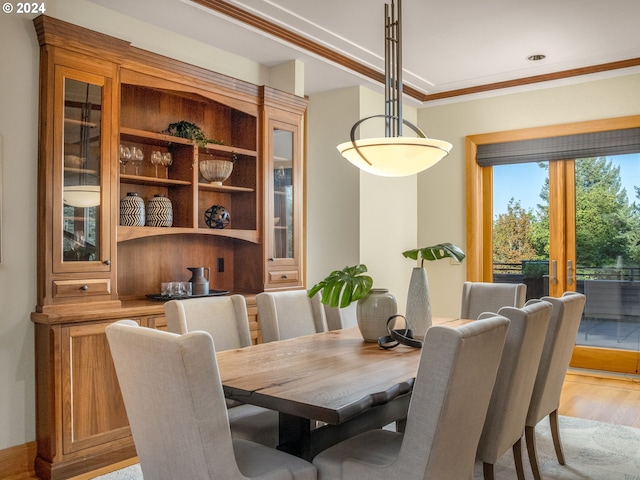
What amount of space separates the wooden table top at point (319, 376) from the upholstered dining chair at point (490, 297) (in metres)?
1.44

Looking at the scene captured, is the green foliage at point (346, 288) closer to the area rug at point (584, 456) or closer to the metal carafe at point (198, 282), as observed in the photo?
the area rug at point (584, 456)

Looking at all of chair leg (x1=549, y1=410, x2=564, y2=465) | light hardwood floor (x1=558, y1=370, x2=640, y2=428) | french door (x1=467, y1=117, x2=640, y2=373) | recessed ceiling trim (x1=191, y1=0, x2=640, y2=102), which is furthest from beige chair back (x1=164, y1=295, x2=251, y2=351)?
french door (x1=467, y1=117, x2=640, y2=373)

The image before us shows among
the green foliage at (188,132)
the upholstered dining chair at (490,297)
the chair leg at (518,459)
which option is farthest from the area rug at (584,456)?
the green foliage at (188,132)

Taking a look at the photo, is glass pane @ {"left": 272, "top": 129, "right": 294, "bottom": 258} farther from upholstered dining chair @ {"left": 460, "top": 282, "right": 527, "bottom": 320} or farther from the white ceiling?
upholstered dining chair @ {"left": 460, "top": 282, "right": 527, "bottom": 320}

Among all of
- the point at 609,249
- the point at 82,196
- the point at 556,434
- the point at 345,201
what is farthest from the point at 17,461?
the point at 609,249

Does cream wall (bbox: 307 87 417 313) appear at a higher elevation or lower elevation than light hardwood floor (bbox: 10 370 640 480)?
higher

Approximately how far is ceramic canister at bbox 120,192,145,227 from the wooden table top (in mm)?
1395

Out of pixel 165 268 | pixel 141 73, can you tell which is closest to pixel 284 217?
pixel 165 268

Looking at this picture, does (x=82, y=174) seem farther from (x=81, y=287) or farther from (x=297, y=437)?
(x=297, y=437)

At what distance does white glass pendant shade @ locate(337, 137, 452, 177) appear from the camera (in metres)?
2.58

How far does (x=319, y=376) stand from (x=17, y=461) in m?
1.95

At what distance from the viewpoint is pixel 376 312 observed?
2678mm

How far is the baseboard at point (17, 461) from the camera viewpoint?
113 inches

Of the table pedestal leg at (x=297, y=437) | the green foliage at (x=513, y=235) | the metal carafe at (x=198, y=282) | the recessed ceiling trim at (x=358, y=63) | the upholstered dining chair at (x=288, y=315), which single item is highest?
the recessed ceiling trim at (x=358, y=63)
